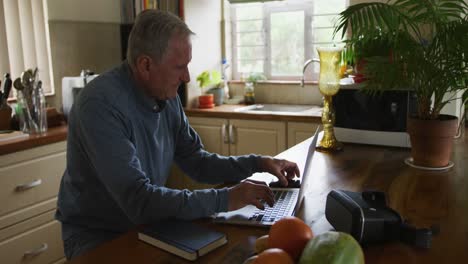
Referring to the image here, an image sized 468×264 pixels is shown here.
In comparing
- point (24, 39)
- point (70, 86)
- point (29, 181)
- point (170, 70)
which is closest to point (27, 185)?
point (29, 181)

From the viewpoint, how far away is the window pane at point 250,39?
388cm

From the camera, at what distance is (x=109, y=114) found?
4.14 ft

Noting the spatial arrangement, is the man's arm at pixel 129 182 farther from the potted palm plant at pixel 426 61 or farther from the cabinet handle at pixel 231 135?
the cabinet handle at pixel 231 135

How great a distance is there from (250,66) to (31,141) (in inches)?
81.8

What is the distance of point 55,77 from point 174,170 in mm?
1086

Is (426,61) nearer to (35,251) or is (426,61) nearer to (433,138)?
(433,138)

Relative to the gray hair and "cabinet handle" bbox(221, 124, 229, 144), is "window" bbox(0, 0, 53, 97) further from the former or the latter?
the gray hair

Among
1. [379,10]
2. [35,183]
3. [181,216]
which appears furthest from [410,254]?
[35,183]

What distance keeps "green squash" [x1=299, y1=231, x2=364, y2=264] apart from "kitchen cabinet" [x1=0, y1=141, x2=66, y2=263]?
193cm

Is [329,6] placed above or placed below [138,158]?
above

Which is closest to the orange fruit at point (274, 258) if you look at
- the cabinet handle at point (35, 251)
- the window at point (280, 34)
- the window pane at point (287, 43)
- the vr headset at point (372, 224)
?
the vr headset at point (372, 224)

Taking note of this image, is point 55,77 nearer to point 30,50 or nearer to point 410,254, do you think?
point 30,50

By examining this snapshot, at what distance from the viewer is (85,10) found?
3.41 meters

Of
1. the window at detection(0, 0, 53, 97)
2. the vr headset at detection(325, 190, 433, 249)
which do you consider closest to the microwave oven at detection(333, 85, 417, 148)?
the vr headset at detection(325, 190, 433, 249)
